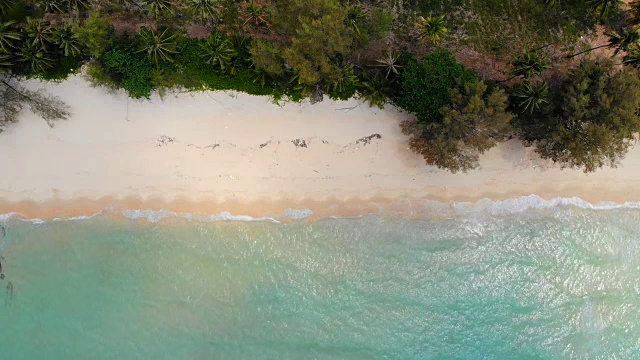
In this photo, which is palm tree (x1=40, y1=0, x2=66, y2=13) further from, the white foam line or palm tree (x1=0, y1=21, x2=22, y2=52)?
the white foam line

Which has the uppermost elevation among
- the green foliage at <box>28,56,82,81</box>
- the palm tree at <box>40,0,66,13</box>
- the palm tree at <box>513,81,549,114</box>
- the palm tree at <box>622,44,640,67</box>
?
the palm tree at <box>40,0,66,13</box>

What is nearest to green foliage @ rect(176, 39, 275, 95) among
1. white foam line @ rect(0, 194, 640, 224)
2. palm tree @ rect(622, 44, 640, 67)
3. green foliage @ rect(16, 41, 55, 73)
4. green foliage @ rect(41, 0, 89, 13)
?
green foliage @ rect(41, 0, 89, 13)

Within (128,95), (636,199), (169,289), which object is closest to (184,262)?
(169,289)

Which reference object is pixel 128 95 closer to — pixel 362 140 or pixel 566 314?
pixel 362 140

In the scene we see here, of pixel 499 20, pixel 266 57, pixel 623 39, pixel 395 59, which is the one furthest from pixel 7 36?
pixel 623 39

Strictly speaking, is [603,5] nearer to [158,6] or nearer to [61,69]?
[158,6]
